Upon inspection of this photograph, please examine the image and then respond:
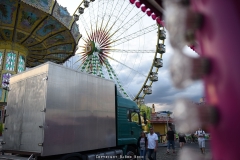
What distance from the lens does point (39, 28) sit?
1817 cm

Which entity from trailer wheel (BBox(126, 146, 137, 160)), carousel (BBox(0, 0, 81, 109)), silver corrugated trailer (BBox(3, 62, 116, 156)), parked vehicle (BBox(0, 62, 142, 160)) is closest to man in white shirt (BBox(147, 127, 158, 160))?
trailer wheel (BBox(126, 146, 137, 160))

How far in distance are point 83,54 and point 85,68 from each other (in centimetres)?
211

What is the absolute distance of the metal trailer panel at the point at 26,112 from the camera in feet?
17.5

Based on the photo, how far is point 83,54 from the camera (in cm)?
2105

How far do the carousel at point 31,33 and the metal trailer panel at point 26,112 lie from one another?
9966 millimetres

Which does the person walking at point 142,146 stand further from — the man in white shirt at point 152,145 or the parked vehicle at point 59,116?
the parked vehicle at point 59,116

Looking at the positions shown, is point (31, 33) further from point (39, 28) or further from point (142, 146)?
point (142, 146)

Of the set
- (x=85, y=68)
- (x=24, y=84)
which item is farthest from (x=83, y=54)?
(x=24, y=84)

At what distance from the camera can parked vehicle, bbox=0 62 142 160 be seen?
17.3 ft

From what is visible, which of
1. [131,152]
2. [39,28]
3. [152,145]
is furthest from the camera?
[39,28]

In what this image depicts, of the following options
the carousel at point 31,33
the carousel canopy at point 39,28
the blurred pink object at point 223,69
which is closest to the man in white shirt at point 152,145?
the blurred pink object at point 223,69

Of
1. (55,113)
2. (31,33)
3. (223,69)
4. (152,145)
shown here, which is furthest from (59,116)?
(31,33)

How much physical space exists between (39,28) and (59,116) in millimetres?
14779

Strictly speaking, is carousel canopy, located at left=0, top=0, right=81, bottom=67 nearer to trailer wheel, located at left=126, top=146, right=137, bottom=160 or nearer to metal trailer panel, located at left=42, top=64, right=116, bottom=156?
metal trailer panel, located at left=42, top=64, right=116, bottom=156
